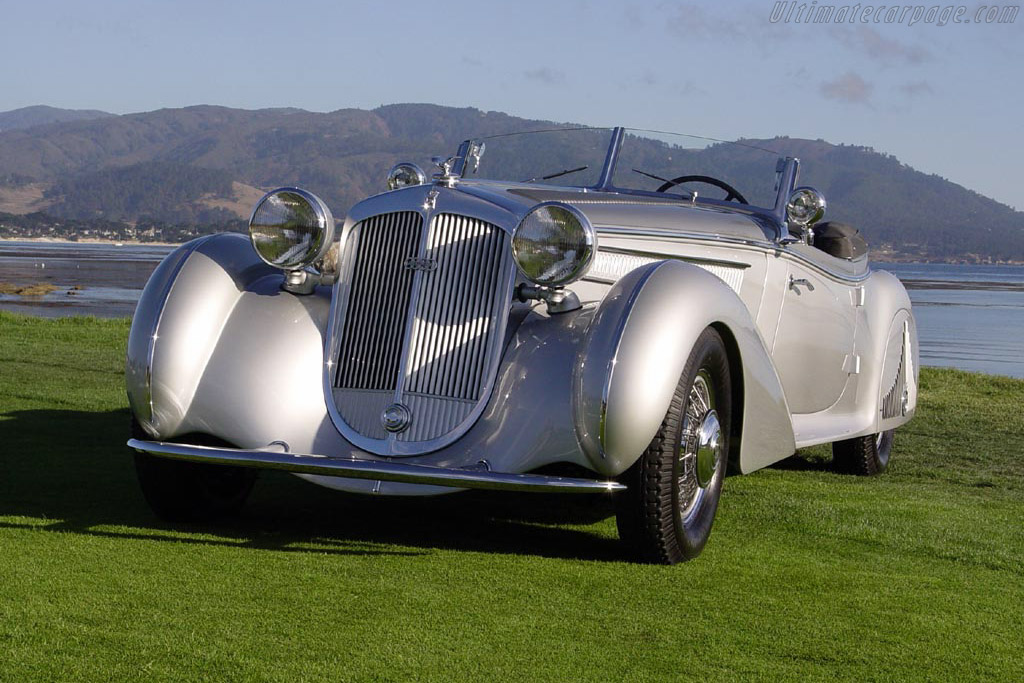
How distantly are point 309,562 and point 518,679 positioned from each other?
144 cm

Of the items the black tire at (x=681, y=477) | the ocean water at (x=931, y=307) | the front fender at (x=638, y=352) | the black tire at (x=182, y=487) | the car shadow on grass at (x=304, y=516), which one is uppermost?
the front fender at (x=638, y=352)

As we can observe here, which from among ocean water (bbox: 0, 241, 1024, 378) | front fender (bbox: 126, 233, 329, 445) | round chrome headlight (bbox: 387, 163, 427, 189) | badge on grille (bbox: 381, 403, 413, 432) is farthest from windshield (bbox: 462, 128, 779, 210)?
ocean water (bbox: 0, 241, 1024, 378)

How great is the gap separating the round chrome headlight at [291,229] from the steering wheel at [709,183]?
255cm

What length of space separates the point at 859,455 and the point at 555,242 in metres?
3.67

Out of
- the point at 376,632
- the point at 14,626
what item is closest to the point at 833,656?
the point at 376,632

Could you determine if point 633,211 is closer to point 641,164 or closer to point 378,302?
point 378,302

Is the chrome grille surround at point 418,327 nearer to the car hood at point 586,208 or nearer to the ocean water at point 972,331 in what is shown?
the car hood at point 586,208

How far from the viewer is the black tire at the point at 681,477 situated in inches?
173

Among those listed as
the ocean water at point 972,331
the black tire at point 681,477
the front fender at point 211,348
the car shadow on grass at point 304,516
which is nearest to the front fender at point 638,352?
the black tire at point 681,477

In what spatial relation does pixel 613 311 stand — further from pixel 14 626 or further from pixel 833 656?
pixel 14 626

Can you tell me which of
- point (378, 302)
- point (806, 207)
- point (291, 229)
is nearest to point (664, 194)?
point (806, 207)

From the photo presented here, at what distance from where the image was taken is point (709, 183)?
701 cm

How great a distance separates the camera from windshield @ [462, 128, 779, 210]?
22.6 ft

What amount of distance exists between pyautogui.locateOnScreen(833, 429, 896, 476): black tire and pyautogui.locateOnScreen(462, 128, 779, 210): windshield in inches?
63.4
